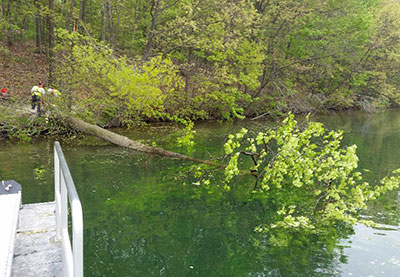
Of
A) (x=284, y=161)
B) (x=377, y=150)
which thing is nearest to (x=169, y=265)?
(x=284, y=161)

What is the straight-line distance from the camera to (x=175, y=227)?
7.69 m

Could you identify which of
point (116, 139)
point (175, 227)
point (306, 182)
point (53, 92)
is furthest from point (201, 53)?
point (175, 227)

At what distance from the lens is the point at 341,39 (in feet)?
102

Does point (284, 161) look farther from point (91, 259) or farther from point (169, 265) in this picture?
point (91, 259)

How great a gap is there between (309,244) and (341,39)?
94.2ft

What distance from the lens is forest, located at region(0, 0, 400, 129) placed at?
1642 centimetres

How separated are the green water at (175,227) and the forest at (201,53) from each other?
15.2 feet

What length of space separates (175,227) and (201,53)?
1831 centimetres

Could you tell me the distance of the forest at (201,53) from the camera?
53.9 feet


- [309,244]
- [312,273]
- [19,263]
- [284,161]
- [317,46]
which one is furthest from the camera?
[317,46]

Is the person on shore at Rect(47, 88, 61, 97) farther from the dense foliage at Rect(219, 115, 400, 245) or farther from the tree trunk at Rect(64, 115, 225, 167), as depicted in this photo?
the dense foliage at Rect(219, 115, 400, 245)

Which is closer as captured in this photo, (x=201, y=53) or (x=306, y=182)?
(x=306, y=182)

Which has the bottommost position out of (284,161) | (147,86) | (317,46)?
(284,161)

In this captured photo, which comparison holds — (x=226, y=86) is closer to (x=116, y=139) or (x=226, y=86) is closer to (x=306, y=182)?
(x=116, y=139)
